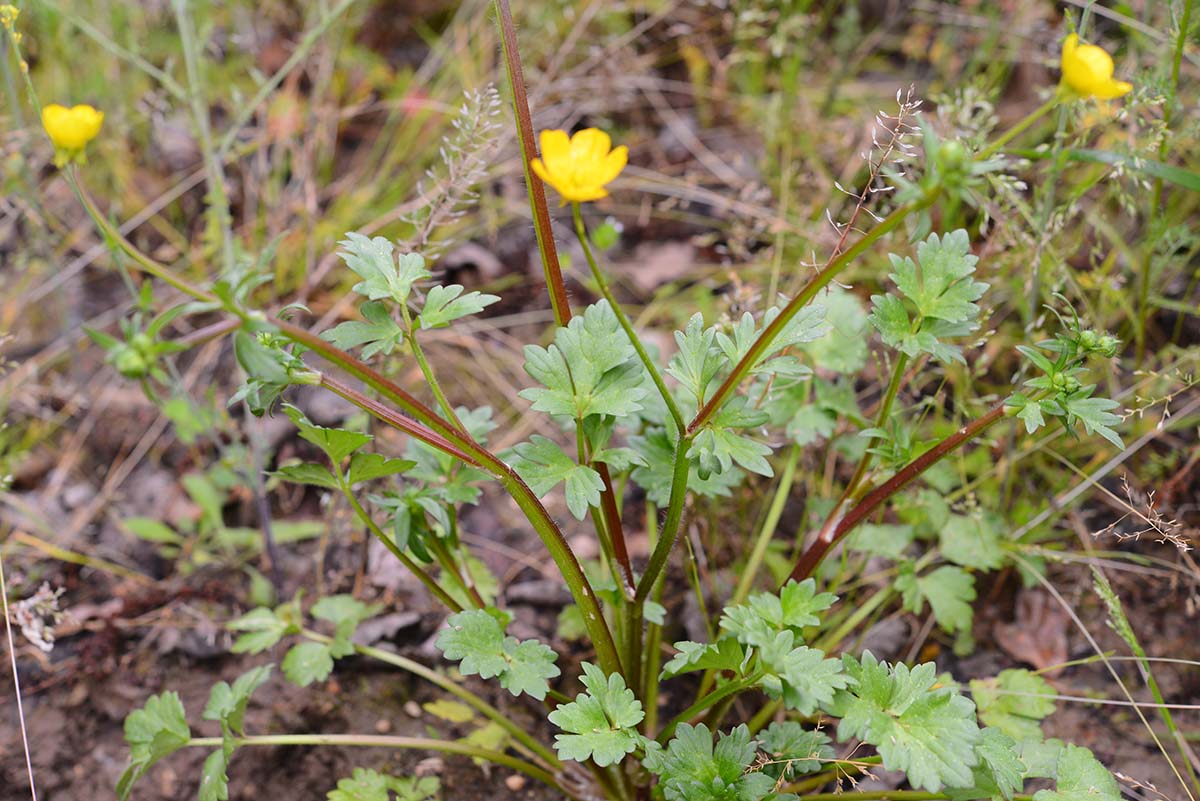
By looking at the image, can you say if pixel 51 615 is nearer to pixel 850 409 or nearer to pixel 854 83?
pixel 850 409

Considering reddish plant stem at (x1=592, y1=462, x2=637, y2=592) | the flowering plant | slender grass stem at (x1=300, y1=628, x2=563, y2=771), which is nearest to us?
the flowering plant

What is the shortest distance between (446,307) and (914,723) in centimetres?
94

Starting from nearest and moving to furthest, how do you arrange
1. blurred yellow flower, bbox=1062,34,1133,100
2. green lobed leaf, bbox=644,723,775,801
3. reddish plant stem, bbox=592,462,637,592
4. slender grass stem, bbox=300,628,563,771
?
blurred yellow flower, bbox=1062,34,1133,100
green lobed leaf, bbox=644,723,775,801
reddish plant stem, bbox=592,462,637,592
slender grass stem, bbox=300,628,563,771

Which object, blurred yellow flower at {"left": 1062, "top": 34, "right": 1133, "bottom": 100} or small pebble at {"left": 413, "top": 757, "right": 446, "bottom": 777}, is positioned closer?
blurred yellow flower at {"left": 1062, "top": 34, "right": 1133, "bottom": 100}

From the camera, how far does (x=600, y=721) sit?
4.82 ft

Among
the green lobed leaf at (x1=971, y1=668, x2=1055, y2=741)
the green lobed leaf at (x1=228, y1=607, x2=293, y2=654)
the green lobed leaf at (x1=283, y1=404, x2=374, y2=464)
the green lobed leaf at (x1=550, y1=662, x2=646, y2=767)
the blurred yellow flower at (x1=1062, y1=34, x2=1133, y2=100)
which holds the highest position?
the blurred yellow flower at (x1=1062, y1=34, x2=1133, y2=100)

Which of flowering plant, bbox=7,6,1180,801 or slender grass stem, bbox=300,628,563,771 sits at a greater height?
flowering plant, bbox=7,6,1180,801

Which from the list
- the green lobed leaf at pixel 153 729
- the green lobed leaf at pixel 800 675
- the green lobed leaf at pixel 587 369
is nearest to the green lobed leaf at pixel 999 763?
the green lobed leaf at pixel 800 675

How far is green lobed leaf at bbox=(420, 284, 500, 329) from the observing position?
1.45 metres

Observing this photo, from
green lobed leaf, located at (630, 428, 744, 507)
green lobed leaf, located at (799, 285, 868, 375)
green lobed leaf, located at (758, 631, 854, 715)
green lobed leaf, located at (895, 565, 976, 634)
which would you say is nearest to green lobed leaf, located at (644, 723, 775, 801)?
green lobed leaf, located at (758, 631, 854, 715)

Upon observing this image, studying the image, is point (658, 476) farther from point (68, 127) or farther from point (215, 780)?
point (68, 127)

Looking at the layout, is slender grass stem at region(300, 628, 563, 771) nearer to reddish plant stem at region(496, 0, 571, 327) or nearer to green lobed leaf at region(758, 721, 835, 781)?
green lobed leaf at region(758, 721, 835, 781)

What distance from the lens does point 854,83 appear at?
349 centimetres

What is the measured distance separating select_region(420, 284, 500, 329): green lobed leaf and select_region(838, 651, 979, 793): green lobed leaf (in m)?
0.79
